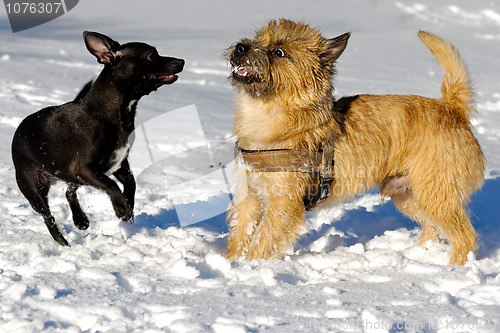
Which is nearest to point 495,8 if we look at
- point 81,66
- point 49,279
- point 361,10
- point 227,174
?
point 361,10

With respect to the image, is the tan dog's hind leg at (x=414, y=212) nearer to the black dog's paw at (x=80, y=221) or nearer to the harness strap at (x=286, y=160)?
the harness strap at (x=286, y=160)

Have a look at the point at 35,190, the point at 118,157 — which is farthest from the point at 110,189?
the point at 35,190

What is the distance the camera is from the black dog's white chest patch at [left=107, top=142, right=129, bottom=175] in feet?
13.4

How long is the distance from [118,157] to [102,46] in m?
0.80

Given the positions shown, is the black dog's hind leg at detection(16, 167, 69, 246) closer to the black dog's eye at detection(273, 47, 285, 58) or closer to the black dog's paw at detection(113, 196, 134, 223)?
the black dog's paw at detection(113, 196, 134, 223)

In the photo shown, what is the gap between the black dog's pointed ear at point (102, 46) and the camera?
4.20 m

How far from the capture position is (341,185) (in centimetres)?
396

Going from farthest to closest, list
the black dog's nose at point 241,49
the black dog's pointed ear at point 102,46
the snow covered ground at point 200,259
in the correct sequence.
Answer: the black dog's pointed ear at point 102,46 < the black dog's nose at point 241,49 < the snow covered ground at point 200,259

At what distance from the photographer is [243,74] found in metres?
3.72

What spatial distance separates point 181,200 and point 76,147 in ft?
5.16

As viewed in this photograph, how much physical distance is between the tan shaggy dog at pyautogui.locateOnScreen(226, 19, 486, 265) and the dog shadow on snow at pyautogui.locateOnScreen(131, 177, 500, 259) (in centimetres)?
48

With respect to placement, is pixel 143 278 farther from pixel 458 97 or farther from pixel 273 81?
pixel 458 97

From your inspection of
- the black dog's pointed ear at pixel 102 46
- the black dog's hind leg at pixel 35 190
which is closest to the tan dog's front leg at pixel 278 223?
the black dog's hind leg at pixel 35 190

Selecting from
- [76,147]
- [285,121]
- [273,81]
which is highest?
[273,81]
